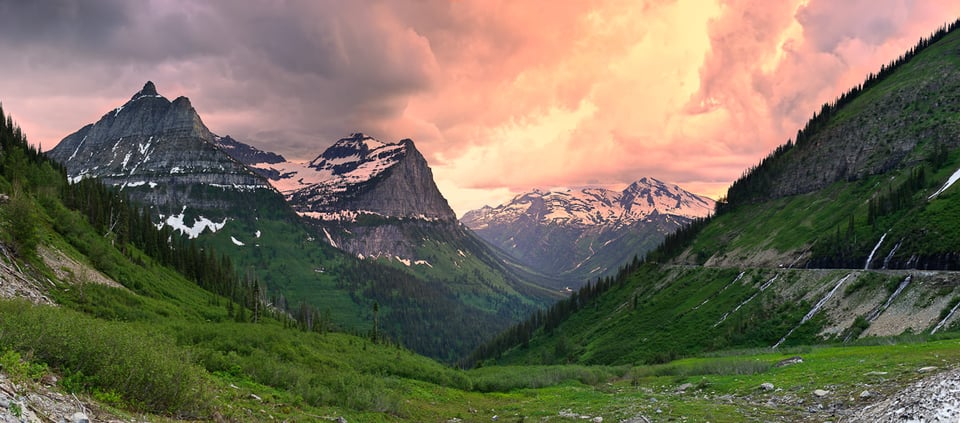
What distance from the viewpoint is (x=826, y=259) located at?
10800 cm

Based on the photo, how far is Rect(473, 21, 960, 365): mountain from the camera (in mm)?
79188

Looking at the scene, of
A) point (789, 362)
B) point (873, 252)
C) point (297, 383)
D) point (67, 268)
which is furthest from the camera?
point (873, 252)

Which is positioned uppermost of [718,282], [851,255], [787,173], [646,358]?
[787,173]

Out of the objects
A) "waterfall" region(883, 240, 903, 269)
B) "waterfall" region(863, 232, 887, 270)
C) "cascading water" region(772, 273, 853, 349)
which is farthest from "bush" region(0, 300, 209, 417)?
"waterfall" region(863, 232, 887, 270)

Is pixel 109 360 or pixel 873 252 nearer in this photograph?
pixel 109 360

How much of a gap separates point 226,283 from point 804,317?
15421 cm

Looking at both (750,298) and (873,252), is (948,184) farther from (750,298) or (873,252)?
(750,298)

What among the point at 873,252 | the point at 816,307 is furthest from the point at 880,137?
the point at 816,307

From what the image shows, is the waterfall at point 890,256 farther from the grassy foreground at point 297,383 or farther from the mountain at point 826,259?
the grassy foreground at point 297,383

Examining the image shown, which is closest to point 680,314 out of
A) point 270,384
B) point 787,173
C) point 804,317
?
point 804,317

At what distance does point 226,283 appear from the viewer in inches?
5659

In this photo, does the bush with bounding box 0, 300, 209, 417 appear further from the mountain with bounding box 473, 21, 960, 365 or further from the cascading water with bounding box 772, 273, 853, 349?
the cascading water with bounding box 772, 273, 853, 349

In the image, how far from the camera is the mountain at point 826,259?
79188mm

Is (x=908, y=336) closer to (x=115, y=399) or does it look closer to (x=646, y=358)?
(x=646, y=358)
